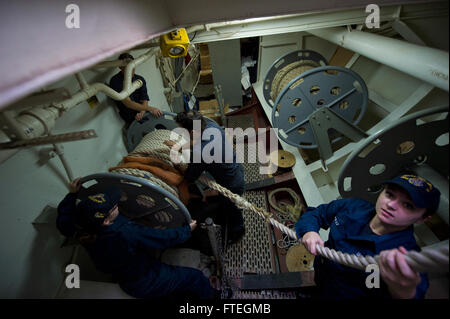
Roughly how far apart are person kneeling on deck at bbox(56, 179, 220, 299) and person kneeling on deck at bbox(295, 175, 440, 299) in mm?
989

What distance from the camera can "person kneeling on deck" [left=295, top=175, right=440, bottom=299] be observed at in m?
0.55

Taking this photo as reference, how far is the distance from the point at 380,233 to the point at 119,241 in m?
1.46

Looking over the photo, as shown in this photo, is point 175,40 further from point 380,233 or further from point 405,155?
point 380,233

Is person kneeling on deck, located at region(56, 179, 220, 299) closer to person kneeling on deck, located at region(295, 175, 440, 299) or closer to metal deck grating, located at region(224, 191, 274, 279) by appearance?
metal deck grating, located at region(224, 191, 274, 279)

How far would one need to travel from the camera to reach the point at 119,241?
1.17m

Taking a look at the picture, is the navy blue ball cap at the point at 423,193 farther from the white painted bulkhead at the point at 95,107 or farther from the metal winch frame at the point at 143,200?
the metal winch frame at the point at 143,200

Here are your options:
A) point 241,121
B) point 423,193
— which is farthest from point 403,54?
point 241,121

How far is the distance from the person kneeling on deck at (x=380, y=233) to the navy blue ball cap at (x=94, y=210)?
1203mm
